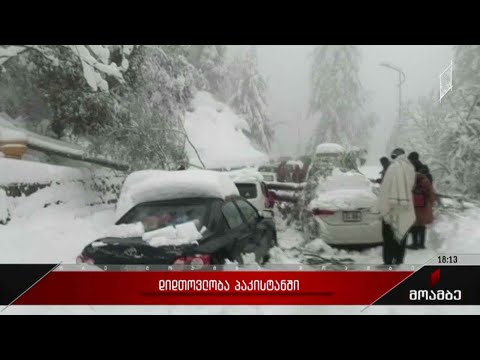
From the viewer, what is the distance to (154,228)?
4074mm

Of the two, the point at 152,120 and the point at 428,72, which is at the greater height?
the point at 428,72

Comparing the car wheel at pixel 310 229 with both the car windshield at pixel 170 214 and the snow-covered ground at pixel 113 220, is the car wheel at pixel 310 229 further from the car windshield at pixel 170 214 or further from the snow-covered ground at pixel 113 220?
the car windshield at pixel 170 214

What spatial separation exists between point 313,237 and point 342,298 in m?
0.60

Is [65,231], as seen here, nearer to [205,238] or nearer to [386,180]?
[205,238]

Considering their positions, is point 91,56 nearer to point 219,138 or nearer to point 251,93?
point 219,138

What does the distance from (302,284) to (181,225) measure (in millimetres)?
1189

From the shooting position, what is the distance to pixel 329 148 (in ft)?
14.1

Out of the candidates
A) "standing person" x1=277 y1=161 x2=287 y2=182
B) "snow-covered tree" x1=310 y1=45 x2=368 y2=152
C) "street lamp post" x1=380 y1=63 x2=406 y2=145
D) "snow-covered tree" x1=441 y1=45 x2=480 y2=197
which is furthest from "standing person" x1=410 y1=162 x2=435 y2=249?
"standing person" x1=277 y1=161 x2=287 y2=182

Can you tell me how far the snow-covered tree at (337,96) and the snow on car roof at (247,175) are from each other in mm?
566

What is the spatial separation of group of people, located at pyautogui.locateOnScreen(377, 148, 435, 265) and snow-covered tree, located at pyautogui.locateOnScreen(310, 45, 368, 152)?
51cm

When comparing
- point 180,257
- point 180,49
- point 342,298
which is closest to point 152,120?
point 180,49

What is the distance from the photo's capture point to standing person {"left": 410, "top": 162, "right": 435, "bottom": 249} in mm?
4223

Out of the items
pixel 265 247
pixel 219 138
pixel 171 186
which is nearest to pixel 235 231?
pixel 265 247

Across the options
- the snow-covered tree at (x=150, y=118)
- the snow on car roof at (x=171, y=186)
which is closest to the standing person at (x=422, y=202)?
the snow on car roof at (x=171, y=186)
